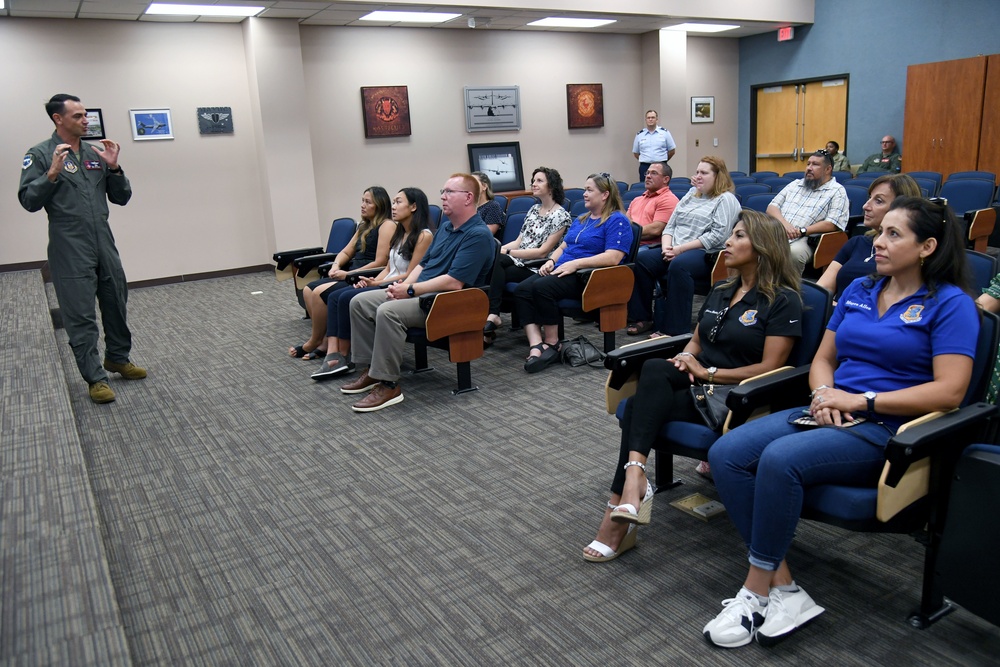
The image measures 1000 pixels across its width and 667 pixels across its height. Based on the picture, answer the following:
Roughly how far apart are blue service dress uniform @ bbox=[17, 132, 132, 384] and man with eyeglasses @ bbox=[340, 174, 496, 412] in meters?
1.42

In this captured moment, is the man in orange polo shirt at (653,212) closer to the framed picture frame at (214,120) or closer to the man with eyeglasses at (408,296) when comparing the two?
the man with eyeglasses at (408,296)

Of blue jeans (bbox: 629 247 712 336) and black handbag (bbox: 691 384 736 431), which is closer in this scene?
black handbag (bbox: 691 384 736 431)

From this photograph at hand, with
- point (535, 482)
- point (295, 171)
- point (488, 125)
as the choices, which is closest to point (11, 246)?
point (295, 171)

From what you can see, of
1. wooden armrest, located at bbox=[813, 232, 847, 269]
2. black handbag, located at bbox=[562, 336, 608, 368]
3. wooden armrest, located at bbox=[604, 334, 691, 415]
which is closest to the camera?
wooden armrest, located at bbox=[604, 334, 691, 415]

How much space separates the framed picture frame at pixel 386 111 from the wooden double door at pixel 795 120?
648cm

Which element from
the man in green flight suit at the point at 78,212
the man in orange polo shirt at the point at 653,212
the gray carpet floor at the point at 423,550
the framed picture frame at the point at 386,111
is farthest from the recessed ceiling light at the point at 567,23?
the gray carpet floor at the point at 423,550

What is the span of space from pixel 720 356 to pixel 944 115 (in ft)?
31.0

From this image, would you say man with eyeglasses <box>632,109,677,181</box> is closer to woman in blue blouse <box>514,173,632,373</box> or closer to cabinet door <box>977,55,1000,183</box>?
cabinet door <box>977,55,1000,183</box>

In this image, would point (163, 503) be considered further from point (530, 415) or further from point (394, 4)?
point (394, 4)

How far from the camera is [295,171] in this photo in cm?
916

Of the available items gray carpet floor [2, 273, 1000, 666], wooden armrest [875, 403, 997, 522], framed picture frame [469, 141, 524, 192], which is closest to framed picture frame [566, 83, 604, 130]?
framed picture frame [469, 141, 524, 192]

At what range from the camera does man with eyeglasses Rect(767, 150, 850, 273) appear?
17.1ft

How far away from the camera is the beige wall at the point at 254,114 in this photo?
8.21 m

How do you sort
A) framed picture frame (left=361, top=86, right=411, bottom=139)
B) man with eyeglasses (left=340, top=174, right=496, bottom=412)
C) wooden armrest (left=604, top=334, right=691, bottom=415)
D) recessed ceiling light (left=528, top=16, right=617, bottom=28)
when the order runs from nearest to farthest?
wooden armrest (left=604, top=334, right=691, bottom=415) → man with eyeglasses (left=340, top=174, right=496, bottom=412) → framed picture frame (left=361, top=86, right=411, bottom=139) → recessed ceiling light (left=528, top=16, right=617, bottom=28)
